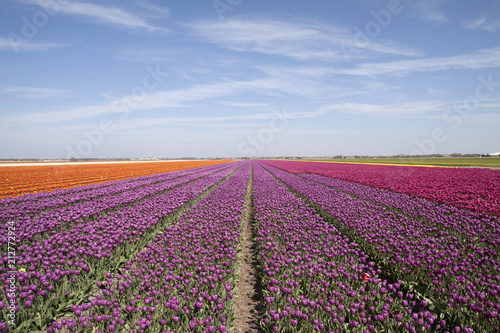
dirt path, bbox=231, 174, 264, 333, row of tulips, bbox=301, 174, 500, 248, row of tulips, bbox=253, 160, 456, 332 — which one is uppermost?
row of tulips, bbox=301, 174, 500, 248

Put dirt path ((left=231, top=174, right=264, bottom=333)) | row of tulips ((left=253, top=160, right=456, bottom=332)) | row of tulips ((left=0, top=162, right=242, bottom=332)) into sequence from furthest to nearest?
dirt path ((left=231, top=174, right=264, bottom=333)), row of tulips ((left=0, top=162, right=242, bottom=332)), row of tulips ((left=253, top=160, right=456, bottom=332))

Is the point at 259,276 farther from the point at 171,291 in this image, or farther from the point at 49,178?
the point at 49,178

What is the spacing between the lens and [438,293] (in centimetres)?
421

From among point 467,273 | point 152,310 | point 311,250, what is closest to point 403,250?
point 467,273

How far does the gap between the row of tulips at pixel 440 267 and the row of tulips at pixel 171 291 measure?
3.45 meters

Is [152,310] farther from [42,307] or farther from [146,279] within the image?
[42,307]

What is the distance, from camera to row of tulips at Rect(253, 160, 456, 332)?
137 inches

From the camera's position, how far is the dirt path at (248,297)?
427 centimetres

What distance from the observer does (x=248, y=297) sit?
17.0ft

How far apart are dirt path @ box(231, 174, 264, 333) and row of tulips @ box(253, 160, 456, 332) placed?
0.30 meters

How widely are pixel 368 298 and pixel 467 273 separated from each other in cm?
228

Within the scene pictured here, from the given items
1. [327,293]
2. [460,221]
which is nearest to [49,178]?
[327,293]

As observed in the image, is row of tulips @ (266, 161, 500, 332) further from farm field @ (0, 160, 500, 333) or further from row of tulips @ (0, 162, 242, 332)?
row of tulips @ (0, 162, 242, 332)

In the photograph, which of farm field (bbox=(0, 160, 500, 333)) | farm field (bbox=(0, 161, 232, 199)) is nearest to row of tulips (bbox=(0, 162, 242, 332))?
farm field (bbox=(0, 160, 500, 333))
